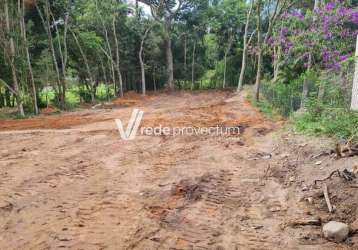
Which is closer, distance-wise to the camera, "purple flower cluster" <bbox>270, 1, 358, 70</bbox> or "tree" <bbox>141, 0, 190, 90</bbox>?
"purple flower cluster" <bbox>270, 1, 358, 70</bbox>

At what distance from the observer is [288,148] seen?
7.29m

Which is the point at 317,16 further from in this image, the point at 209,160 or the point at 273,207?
the point at 273,207

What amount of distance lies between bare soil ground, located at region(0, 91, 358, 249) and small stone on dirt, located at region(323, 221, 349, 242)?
7 centimetres

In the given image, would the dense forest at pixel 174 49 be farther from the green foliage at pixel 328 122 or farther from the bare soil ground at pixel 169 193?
the bare soil ground at pixel 169 193

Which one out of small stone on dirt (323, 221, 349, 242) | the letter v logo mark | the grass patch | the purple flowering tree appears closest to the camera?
small stone on dirt (323, 221, 349, 242)

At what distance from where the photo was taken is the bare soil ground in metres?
3.74

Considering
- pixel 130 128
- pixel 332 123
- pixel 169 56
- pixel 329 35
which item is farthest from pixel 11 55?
pixel 169 56

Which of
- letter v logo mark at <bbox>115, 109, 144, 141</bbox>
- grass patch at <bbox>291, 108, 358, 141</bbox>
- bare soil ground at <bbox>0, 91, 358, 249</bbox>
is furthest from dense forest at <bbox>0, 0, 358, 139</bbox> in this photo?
letter v logo mark at <bbox>115, 109, 144, 141</bbox>

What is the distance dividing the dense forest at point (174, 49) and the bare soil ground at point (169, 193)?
279 cm

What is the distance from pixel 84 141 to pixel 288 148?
4.91 metres

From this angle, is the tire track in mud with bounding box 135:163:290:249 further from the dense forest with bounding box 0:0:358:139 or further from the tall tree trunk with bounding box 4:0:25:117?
the tall tree trunk with bounding box 4:0:25:117

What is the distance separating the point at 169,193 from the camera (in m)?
5.06

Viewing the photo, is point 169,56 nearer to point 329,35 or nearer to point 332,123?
point 329,35

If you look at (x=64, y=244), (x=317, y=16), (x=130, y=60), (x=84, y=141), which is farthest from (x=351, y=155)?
(x=130, y=60)
